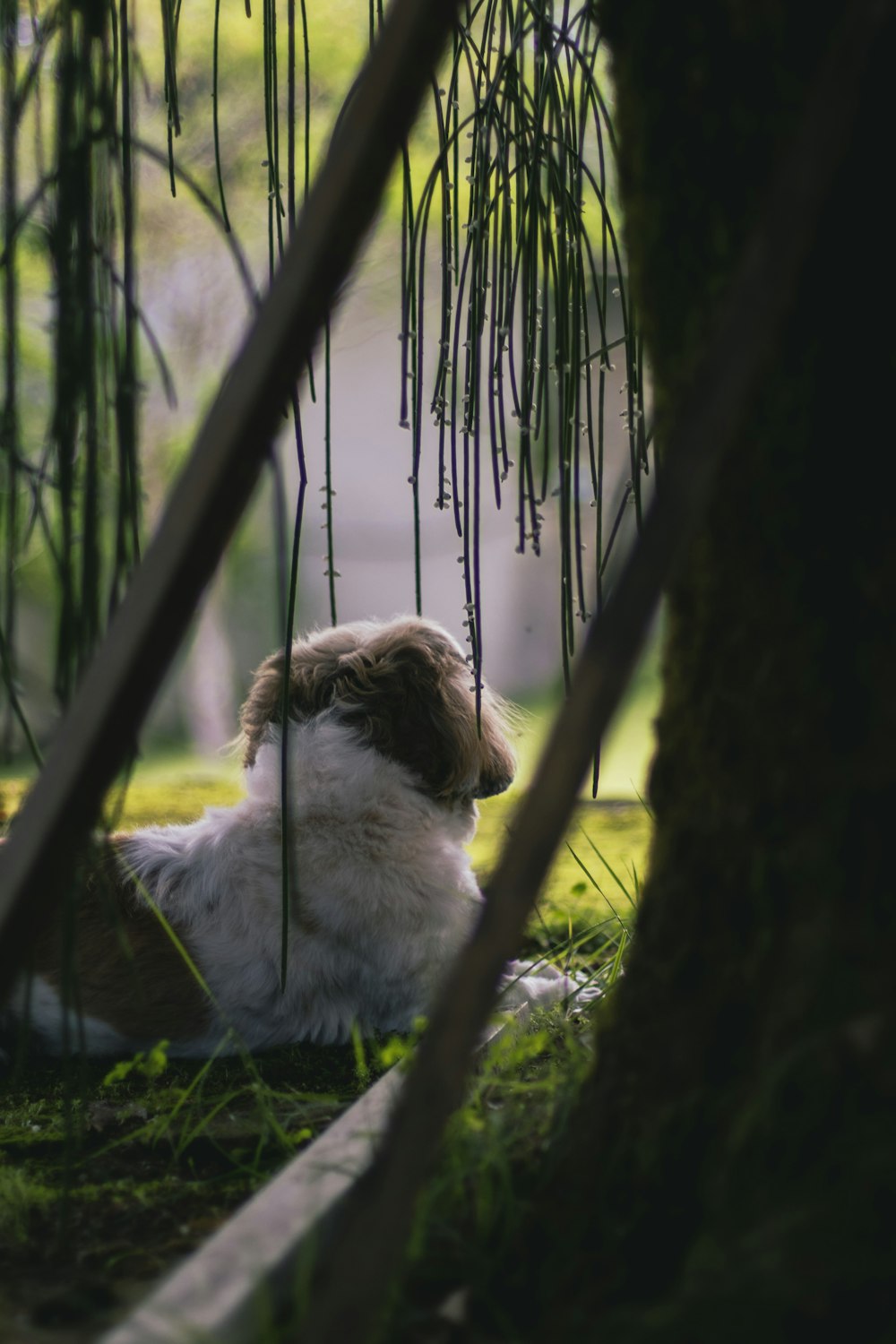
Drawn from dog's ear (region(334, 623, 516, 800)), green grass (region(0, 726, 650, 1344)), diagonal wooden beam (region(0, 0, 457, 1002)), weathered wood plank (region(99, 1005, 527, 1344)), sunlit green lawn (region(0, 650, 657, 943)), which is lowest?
sunlit green lawn (region(0, 650, 657, 943))

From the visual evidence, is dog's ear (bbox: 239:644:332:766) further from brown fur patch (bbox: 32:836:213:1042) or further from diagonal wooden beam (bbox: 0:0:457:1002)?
diagonal wooden beam (bbox: 0:0:457:1002)

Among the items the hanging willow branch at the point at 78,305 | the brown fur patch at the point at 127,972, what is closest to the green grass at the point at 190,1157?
the brown fur patch at the point at 127,972

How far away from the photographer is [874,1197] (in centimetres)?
72

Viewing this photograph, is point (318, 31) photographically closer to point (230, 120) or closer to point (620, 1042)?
point (230, 120)

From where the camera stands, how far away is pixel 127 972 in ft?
7.14

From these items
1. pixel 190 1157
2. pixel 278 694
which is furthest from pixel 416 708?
pixel 190 1157

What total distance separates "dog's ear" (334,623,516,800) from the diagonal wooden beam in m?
1.50

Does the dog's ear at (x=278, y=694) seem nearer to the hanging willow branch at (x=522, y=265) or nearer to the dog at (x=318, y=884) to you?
the dog at (x=318, y=884)

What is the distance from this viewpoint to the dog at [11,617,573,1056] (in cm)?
218

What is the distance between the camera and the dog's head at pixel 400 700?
233 centimetres

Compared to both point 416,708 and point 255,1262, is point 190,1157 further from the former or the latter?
point 416,708

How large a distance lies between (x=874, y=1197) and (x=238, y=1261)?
50 centimetres

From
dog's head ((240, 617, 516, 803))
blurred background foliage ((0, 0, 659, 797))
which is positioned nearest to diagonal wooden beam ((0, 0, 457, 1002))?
blurred background foliage ((0, 0, 659, 797))

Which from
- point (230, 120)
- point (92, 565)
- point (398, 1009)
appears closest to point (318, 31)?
point (230, 120)
